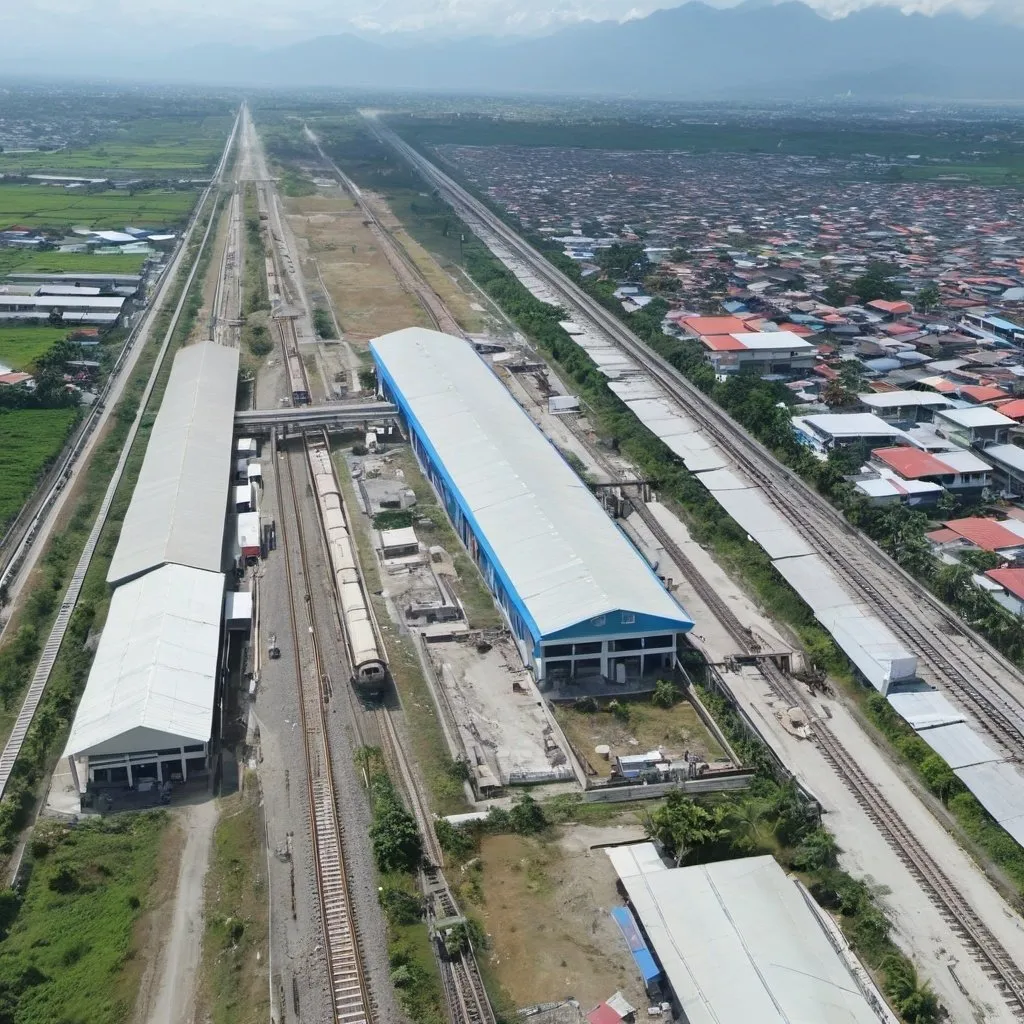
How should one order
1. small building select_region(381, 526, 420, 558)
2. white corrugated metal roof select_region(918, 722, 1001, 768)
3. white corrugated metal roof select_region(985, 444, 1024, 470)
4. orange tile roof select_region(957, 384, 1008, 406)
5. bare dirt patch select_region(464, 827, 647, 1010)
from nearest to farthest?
bare dirt patch select_region(464, 827, 647, 1010) → white corrugated metal roof select_region(918, 722, 1001, 768) → small building select_region(381, 526, 420, 558) → white corrugated metal roof select_region(985, 444, 1024, 470) → orange tile roof select_region(957, 384, 1008, 406)

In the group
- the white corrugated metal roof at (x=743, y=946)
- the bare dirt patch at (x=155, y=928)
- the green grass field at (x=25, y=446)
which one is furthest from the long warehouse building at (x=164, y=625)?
the white corrugated metal roof at (x=743, y=946)

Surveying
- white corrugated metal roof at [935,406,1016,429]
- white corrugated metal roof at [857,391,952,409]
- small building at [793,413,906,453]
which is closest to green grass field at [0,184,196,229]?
small building at [793,413,906,453]

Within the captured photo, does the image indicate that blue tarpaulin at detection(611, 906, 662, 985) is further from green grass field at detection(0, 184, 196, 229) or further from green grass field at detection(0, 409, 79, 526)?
green grass field at detection(0, 184, 196, 229)

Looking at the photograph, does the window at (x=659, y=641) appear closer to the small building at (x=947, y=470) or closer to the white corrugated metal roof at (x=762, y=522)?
the white corrugated metal roof at (x=762, y=522)

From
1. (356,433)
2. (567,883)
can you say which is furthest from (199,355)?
(567,883)

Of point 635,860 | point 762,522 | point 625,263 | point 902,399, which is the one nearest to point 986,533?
point 762,522
